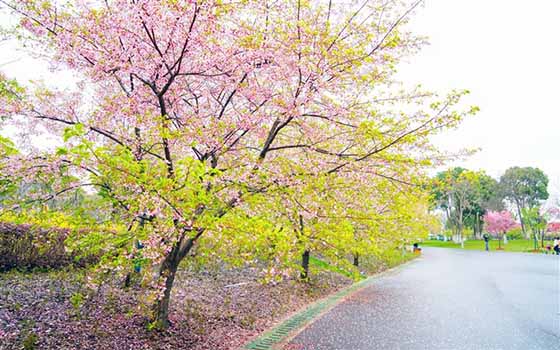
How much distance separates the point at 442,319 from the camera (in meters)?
8.05

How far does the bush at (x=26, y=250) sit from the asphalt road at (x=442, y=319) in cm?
590

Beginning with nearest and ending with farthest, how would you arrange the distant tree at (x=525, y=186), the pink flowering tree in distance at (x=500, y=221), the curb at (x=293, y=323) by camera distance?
the curb at (x=293, y=323), the pink flowering tree in distance at (x=500, y=221), the distant tree at (x=525, y=186)

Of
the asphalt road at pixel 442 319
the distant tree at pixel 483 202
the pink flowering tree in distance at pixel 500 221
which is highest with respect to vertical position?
the distant tree at pixel 483 202

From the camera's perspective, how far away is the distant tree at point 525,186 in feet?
184

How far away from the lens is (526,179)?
56812 mm

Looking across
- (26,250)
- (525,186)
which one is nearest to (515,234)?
(525,186)


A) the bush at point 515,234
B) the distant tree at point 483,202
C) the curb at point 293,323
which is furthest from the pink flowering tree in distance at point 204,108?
the bush at point 515,234

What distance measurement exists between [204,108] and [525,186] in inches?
2496

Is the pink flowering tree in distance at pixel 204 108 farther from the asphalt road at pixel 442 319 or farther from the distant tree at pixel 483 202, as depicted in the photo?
the distant tree at pixel 483 202

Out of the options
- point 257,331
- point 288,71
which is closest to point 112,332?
point 257,331

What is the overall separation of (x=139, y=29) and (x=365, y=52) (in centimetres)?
310

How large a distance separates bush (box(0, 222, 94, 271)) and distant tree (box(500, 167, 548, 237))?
204ft

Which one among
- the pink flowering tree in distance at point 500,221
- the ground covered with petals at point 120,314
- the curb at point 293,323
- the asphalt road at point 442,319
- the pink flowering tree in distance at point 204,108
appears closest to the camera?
the pink flowering tree in distance at point 204,108

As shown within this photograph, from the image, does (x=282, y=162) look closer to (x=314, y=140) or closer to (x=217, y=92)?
(x=314, y=140)
